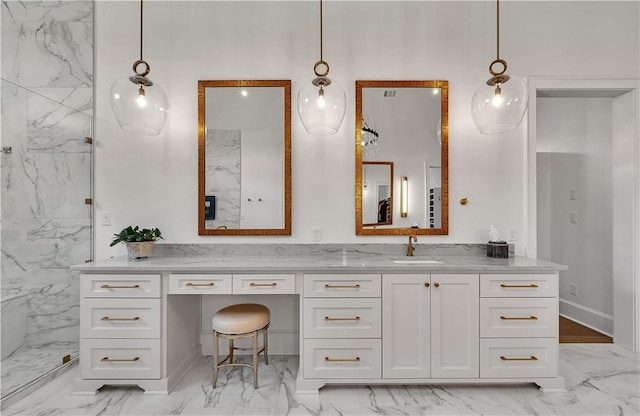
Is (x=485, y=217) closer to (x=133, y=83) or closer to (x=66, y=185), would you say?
(x=133, y=83)

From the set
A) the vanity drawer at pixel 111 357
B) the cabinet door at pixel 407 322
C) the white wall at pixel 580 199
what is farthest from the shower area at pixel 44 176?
the white wall at pixel 580 199

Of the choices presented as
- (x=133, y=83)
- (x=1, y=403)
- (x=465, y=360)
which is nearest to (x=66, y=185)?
(x=133, y=83)

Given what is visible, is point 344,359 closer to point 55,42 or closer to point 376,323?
point 376,323

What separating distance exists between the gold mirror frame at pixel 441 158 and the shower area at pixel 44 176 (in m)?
2.27

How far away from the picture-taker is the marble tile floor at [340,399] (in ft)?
6.15

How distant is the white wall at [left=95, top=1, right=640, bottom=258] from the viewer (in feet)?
8.41

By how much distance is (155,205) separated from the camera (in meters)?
2.57

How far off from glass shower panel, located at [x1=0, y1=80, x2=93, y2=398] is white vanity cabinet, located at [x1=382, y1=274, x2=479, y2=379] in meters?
2.51

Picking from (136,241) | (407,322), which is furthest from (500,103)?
(136,241)

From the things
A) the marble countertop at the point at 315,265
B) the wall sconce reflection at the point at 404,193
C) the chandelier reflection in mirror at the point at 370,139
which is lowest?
the marble countertop at the point at 315,265

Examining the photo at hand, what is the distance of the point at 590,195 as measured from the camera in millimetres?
3215

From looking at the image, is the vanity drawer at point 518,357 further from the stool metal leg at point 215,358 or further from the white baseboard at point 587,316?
the stool metal leg at point 215,358

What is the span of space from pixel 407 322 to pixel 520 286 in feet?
2.61

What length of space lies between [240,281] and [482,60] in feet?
8.67
